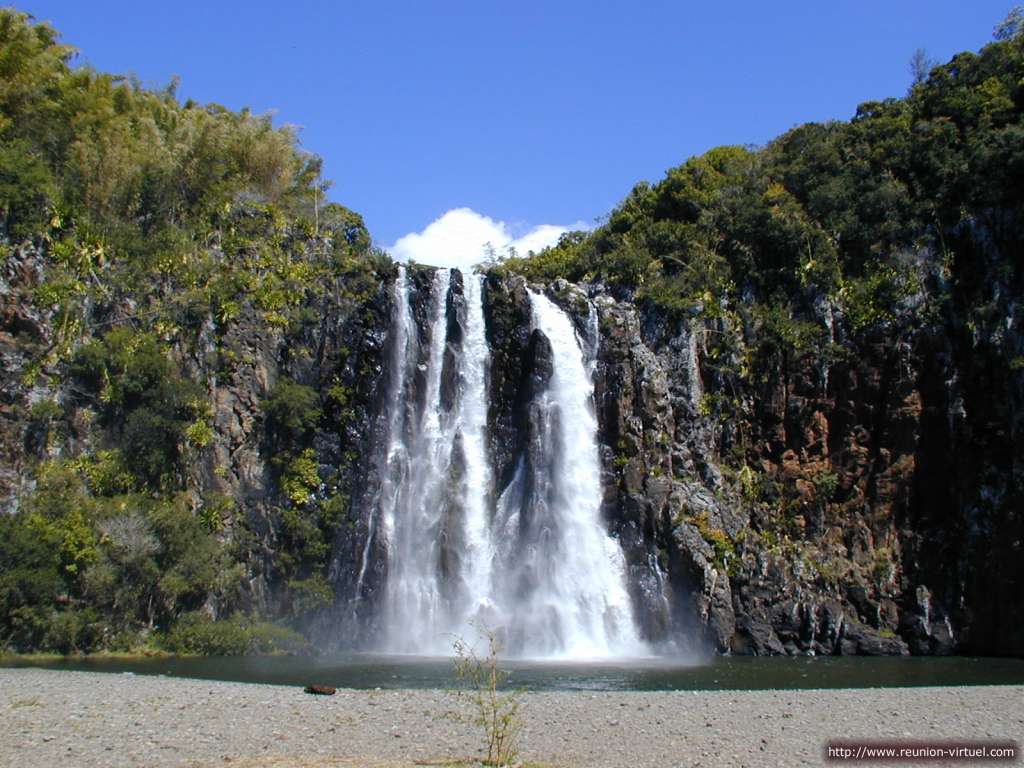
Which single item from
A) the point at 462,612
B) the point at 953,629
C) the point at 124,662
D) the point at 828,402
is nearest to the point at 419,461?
the point at 462,612

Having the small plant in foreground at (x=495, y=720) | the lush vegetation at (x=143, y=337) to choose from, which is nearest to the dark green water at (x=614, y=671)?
the lush vegetation at (x=143, y=337)

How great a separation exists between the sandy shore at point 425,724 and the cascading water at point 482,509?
38.5 feet

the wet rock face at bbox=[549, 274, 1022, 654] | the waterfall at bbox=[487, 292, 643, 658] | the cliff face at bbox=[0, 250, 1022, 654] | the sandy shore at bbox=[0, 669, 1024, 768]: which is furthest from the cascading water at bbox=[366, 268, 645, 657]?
the sandy shore at bbox=[0, 669, 1024, 768]

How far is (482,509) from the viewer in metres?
32.4

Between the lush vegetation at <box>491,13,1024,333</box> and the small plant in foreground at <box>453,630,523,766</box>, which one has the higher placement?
the lush vegetation at <box>491,13,1024,333</box>

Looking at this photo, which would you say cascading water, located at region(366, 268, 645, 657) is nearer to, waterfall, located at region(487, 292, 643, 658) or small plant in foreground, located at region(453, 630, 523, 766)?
waterfall, located at region(487, 292, 643, 658)

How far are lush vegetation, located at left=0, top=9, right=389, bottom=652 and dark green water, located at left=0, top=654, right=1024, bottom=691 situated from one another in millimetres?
3280

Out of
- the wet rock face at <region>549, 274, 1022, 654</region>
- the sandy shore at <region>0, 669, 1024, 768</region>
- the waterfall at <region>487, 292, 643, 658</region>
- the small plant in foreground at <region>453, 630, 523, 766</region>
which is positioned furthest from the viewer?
the wet rock face at <region>549, 274, 1022, 654</region>

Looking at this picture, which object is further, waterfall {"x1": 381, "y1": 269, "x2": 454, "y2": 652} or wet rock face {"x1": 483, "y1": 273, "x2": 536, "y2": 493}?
wet rock face {"x1": 483, "y1": 273, "x2": 536, "y2": 493}

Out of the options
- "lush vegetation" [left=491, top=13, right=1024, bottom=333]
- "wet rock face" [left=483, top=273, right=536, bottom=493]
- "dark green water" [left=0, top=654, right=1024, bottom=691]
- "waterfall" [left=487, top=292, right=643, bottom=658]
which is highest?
"lush vegetation" [left=491, top=13, right=1024, bottom=333]

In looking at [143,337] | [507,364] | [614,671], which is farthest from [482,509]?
[143,337]

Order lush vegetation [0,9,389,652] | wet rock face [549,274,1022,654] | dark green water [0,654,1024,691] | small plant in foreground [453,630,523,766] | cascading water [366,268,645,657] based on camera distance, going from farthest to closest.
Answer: cascading water [366,268,645,657]
wet rock face [549,274,1022,654]
lush vegetation [0,9,389,652]
dark green water [0,654,1024,691]
small plant in foreground [453,630,523,766]

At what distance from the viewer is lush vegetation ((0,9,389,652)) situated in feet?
93.4

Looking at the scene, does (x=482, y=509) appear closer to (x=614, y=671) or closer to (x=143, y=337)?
(x=614, y=671)
